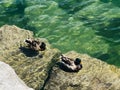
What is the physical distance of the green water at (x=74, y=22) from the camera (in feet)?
56.3

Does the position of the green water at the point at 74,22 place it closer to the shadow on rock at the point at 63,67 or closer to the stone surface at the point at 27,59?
the stone surface at the point at 27,59

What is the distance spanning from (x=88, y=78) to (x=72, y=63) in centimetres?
131

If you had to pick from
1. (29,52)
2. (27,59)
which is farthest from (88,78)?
(29,52)

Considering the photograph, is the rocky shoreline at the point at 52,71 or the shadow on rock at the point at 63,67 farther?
the shadow on rock at the point at 63,67

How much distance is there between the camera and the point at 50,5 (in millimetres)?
23125

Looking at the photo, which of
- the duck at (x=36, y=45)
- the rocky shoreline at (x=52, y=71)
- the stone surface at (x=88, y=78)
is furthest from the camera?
the duck at (x=36, y=45)

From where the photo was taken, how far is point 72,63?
13.7 m

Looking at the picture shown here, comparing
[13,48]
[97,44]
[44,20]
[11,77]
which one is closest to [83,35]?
[97,44]

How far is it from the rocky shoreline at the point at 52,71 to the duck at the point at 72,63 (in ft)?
0.70

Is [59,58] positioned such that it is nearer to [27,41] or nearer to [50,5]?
[27,41]

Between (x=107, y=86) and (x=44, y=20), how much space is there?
977 centimetres

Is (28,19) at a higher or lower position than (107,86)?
lower

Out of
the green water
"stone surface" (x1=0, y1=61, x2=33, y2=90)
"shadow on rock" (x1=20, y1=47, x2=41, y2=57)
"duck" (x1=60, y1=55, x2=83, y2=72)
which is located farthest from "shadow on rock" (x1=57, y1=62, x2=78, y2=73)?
the green water

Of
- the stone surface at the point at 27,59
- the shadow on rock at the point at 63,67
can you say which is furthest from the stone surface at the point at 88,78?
the stone surface at the point at 27,59
